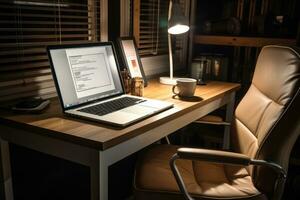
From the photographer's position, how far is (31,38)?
154 cm

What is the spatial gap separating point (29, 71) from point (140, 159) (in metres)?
0.67

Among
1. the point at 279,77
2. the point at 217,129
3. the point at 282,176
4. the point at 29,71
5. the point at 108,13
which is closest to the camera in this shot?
the point at 282,176

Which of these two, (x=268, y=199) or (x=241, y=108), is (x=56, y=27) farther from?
(x=268, y=199)

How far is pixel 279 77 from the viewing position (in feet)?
4.44

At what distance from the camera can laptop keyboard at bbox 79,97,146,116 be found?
135cm

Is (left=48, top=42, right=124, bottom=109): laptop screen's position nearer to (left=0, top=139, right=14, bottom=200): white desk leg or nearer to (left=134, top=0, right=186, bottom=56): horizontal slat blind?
(left=0, top=139, right=14, bottom=200): white desk leg

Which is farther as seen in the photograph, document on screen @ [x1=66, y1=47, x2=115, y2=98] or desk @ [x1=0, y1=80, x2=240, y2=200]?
document on screen @ [x1=66, y1=47, x2=115, y2=98]

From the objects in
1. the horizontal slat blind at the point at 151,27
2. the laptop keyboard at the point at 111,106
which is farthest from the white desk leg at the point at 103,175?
the horizontal slat blind at the point at 151,27

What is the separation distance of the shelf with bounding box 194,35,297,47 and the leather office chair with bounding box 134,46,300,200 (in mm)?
843

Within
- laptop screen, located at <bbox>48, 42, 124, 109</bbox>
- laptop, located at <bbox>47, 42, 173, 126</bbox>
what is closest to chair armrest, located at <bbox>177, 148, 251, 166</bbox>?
laptop, located at <bbox>47, 42, 173, 126</bbox>

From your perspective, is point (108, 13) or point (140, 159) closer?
point (140, 159)

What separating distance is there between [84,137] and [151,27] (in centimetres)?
145

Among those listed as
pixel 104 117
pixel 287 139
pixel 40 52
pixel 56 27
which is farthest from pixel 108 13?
pixel 287 139

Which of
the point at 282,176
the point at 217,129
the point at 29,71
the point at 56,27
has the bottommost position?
the point at 217,129
